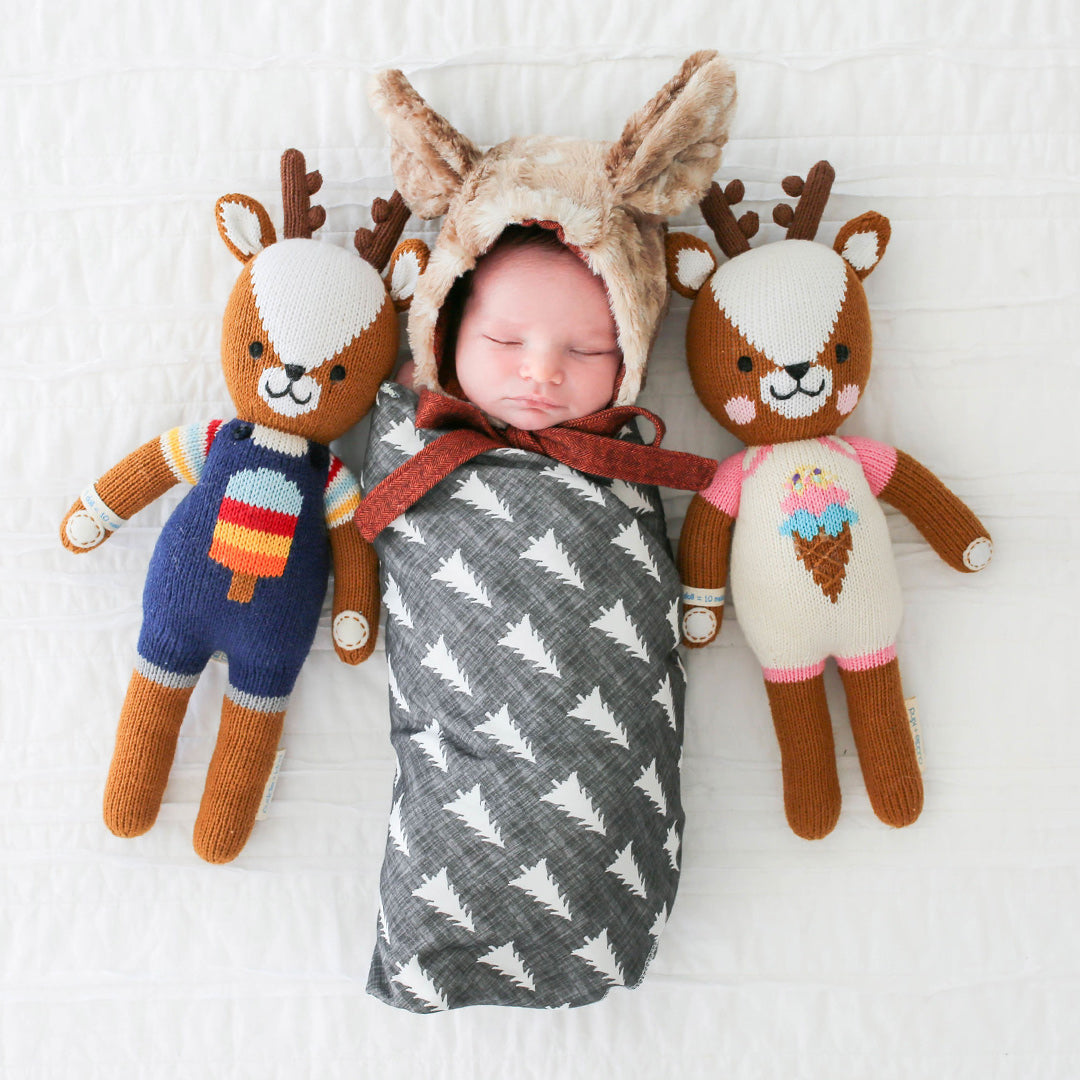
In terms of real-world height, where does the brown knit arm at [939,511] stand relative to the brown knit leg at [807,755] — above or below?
above

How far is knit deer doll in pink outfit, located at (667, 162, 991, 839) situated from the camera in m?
0.96

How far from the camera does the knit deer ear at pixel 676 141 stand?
91 centimetres

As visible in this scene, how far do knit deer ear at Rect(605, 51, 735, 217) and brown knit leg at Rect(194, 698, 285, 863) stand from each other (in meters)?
0.69

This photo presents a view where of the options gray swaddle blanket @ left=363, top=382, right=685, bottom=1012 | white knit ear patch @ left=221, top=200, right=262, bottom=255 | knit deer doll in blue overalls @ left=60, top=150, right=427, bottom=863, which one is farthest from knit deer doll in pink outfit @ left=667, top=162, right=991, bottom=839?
white knit ear patch @ left=221, top=200, right=262, bottom=255

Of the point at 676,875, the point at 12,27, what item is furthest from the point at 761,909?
the point at 12,27

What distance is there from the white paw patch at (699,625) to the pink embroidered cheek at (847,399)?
264 millimetres

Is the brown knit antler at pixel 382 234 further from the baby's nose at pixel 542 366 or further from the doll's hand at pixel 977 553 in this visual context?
the doll's hand at pixel 977 553

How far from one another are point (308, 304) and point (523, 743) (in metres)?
0.50

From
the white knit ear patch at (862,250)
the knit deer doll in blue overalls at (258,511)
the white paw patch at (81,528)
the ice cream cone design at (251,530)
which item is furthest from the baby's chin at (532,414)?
the white paw patch at (81,528)

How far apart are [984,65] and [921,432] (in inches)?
17.8

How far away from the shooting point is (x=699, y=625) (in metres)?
1.02

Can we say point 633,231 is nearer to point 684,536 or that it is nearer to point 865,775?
point 684,536

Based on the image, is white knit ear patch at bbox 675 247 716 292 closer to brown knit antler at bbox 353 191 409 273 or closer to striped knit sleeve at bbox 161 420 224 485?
brown knit antler at bbox 353 191 409 273

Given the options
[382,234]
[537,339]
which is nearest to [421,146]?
[382,234]
